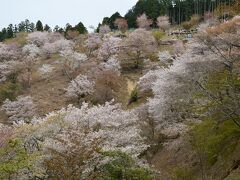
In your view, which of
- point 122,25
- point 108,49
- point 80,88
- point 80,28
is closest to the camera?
point 80,88

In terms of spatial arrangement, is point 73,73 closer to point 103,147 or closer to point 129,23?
A: point 129,23

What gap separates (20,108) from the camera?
57188 millimetres

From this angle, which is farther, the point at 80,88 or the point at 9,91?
the point at 9,91

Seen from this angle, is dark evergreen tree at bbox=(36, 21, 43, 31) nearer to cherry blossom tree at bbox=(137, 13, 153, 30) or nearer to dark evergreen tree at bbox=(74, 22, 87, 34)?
dark evergreen tree at bbox=(74, 22, 87, 34)

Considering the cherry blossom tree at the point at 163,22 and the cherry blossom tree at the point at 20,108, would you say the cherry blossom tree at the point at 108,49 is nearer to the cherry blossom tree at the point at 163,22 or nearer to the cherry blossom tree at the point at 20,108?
the cherry blossom tree at the point at 163,22

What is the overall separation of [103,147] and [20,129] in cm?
709

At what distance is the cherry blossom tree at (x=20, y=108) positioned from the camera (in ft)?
185

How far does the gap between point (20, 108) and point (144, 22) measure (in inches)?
1718

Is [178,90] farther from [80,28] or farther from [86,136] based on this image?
[80,28]

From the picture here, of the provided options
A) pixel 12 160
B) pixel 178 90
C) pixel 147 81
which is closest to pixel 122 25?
pixel 147 81

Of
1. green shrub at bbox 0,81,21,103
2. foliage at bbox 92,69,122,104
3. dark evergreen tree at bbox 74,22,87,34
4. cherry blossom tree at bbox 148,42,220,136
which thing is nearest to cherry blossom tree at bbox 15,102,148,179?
cherry blossom tree at bbox 148,42,220,136

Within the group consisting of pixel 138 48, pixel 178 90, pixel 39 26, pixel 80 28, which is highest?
pixel 178 90

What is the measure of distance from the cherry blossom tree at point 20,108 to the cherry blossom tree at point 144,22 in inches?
1633

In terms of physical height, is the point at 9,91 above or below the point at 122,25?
below
